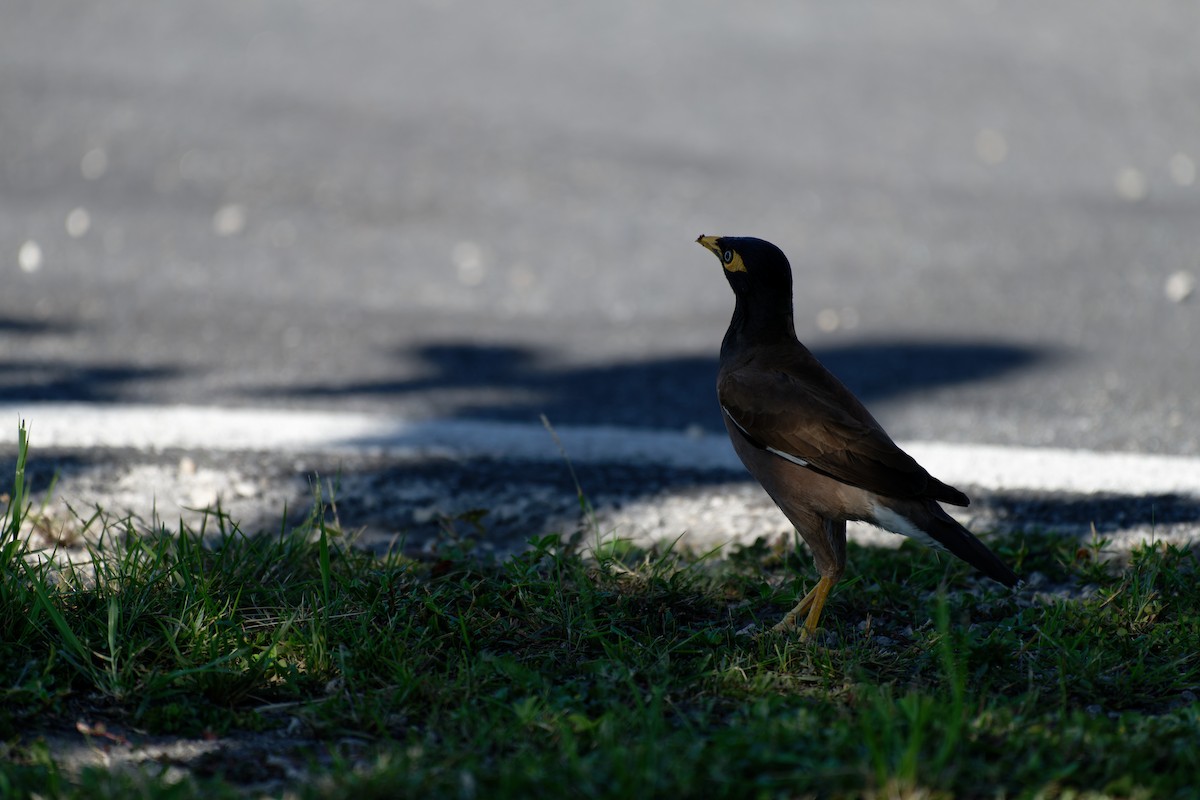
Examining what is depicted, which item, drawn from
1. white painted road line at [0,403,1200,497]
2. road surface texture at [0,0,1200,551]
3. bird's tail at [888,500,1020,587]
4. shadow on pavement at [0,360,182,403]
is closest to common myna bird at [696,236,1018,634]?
bird's tail at [888,500,1020,587]

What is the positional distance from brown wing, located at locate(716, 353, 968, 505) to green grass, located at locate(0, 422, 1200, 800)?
0.42 meters

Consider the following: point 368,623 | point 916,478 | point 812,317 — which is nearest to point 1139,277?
point 812,317

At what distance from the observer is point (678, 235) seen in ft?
23.5

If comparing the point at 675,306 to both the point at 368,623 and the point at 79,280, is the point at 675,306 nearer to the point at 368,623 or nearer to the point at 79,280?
the point at 79,280

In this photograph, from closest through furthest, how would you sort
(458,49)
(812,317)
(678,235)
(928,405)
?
1. (928,405)
2. (812,317)
3. (678,235)
4. (458,49)

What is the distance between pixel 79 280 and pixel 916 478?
490 centimetres

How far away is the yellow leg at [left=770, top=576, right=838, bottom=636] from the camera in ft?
10.5

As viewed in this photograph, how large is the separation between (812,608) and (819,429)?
463 millimetres

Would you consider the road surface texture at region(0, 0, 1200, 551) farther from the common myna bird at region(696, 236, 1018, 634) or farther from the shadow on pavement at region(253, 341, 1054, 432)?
the common myna bird at region(696, 236, 1018, 634)

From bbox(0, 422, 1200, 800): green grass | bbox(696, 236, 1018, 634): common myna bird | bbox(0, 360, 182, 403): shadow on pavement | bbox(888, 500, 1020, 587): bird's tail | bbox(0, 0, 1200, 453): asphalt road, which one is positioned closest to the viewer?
bbox(0, 422, 1200, 800): green grass

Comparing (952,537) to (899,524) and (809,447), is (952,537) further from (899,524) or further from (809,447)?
A: (809,447)

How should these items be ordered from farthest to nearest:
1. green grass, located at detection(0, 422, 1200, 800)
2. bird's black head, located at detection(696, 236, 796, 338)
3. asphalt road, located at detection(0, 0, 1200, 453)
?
asphalt road, located at detection(0, 0, 1200, 453)
bird's black head, located at detection(696, 236, 796, 338)
green grass, located at detection(0, 422, 1200, 800)

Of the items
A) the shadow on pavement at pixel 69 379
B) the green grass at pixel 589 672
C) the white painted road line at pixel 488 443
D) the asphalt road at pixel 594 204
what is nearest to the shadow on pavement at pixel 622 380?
the asphalt road at pixel 594 204

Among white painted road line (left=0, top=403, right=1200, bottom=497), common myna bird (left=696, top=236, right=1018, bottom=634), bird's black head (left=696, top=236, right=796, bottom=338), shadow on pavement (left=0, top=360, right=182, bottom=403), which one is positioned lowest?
white painted road line (left=0, top=403, right=1200, bottom=497)
